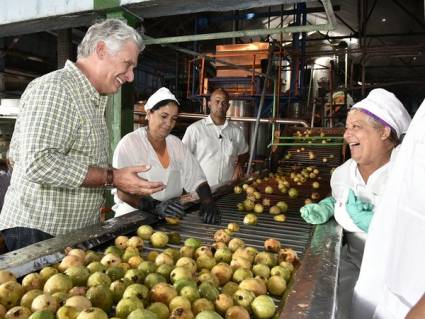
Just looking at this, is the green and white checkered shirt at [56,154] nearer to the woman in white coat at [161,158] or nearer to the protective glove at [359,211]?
the woman in white coat at [161,158]

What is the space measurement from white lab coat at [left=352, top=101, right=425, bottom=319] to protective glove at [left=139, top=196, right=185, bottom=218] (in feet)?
→ 5.36

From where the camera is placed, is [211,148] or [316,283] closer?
[316,283]

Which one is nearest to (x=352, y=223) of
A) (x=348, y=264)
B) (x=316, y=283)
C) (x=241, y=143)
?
(x=348, y=264)

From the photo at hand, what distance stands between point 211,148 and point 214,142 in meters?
0.11

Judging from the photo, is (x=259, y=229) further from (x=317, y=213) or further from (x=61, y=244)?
(x=61, y=244)

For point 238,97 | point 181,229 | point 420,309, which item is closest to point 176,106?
point 181,229

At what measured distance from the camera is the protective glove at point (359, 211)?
252cm

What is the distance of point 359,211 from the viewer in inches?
100

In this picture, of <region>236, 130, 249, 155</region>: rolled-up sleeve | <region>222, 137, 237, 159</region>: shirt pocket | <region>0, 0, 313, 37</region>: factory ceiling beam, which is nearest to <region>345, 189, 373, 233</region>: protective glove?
<region>0, 0, 313, 37</region>: factory ceiling beam

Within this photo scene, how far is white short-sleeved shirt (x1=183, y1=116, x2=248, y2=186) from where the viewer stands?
215 inches

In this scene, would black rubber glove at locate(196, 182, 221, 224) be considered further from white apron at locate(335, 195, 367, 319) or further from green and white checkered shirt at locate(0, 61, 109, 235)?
white apron at locate(335, 195, 367, 319)

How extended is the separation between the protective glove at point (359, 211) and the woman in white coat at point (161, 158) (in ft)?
3.52

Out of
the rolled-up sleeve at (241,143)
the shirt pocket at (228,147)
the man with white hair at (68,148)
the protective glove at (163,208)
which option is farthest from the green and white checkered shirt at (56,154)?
the rolled-up sleeve at (241,143)

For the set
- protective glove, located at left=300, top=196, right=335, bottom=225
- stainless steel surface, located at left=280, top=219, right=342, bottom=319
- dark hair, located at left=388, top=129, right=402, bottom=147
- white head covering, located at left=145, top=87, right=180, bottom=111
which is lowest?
stainless steel surface, located at left=280, top=219, right=342, bottom=319
